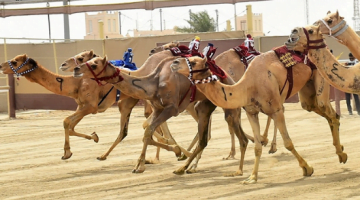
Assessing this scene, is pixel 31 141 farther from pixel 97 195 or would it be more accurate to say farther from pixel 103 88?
pixel 97 195

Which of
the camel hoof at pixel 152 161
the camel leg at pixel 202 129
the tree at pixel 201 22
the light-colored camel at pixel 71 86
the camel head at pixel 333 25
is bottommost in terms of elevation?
the camel hoof at pixel 152 161

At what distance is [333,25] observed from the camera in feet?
29.7

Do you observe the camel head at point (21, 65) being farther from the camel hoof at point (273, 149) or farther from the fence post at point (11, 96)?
the fence post at point (11, 96)

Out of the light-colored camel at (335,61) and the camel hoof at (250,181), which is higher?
the light-colored camel at (335,61)

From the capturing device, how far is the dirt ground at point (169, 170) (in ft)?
29.0

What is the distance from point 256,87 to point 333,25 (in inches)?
50.3

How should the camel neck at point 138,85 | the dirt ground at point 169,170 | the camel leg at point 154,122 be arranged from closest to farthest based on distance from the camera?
the dirt ground at point 169,170 < the camel neck at point 138,85 < the camel leg at point 154,122

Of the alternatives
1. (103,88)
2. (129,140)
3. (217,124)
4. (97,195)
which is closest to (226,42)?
(217,124)

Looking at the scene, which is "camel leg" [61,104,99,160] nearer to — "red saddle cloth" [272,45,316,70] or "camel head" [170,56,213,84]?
"camel head" [170,56,213,84]

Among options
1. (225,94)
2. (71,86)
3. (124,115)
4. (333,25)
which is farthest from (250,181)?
(71,86)

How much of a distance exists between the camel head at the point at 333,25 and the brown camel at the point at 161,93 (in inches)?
71.4

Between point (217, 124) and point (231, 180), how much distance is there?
26.7ft

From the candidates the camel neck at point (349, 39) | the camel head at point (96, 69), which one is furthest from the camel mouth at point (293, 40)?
the camel head at point (96, 69)

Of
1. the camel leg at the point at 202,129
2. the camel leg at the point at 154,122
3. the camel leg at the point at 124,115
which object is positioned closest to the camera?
the camel leg at the point at 154,122
